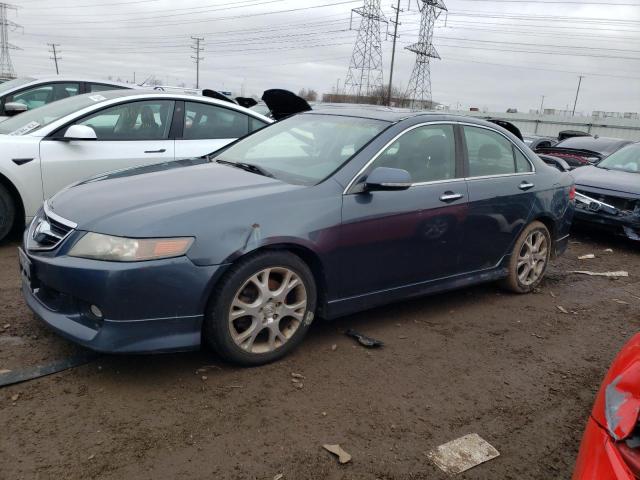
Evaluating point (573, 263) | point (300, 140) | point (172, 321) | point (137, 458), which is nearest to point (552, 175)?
point (573, 263)

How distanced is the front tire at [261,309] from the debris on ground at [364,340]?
0.51 m

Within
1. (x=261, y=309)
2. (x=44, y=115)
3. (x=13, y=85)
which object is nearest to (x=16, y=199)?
(x=44, y=115)

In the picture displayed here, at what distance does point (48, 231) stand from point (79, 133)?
224cm

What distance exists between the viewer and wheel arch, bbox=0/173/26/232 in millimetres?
5035

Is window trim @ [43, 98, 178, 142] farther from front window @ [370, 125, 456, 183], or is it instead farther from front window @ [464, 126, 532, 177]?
front window @ [464, 126, 532, 177]

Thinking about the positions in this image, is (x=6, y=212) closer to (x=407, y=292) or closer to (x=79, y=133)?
(x=79, y=133)

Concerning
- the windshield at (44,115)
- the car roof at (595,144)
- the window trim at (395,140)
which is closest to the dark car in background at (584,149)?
the car roof at (595,144)

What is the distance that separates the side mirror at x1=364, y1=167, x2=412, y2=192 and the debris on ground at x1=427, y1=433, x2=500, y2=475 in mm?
1588

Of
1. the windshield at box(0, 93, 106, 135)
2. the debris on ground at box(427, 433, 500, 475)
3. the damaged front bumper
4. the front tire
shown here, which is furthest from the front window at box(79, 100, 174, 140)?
the damaged front bumper

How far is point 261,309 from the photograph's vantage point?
3258 millimetres

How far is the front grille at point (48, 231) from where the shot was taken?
308 cm

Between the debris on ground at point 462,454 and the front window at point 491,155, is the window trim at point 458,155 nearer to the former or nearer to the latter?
the front window at point 491,155

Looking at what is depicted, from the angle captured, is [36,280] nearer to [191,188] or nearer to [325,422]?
[191,188]

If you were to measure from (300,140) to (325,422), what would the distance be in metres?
2.22
